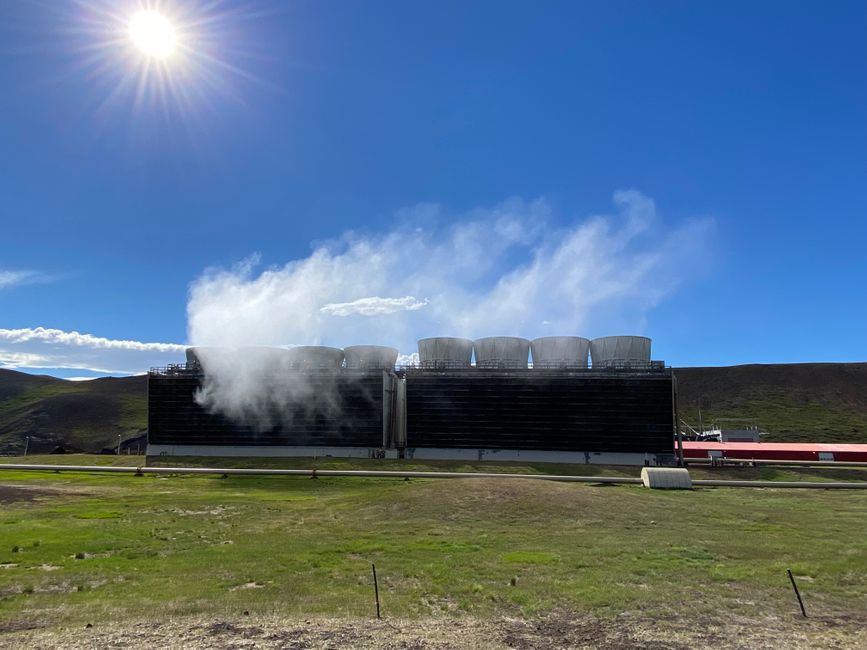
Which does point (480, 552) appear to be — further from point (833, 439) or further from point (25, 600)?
point (833, 439)

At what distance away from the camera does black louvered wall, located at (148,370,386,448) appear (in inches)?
5084

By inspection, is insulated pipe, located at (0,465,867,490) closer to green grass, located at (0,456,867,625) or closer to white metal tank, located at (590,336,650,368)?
green grass, located at (0,456,867,625)

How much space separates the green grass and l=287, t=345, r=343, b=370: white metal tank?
86.1 meters

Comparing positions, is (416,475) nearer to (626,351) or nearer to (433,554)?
(433,554)

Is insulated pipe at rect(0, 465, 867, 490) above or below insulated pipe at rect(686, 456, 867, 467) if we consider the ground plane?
above

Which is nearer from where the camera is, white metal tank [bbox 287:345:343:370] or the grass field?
the grass field

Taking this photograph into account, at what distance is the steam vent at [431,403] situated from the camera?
122 m

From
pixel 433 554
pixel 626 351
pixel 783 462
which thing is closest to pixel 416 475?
pixel 433 554

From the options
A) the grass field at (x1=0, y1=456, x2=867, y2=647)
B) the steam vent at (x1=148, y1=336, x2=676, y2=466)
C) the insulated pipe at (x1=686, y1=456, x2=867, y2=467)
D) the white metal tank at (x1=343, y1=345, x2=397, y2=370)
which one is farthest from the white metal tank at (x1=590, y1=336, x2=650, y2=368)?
the grass field at (x1=0, y1=456, x2=867, y2=647)

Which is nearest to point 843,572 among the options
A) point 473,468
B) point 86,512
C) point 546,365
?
point 86,512

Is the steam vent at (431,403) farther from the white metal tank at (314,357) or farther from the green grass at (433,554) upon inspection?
the green grass at (433,554)

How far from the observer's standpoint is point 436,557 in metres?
27.2

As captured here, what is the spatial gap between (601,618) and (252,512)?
31.5 m

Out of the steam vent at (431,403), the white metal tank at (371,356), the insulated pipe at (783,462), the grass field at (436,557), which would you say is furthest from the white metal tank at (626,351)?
the grass field at (436,557)
